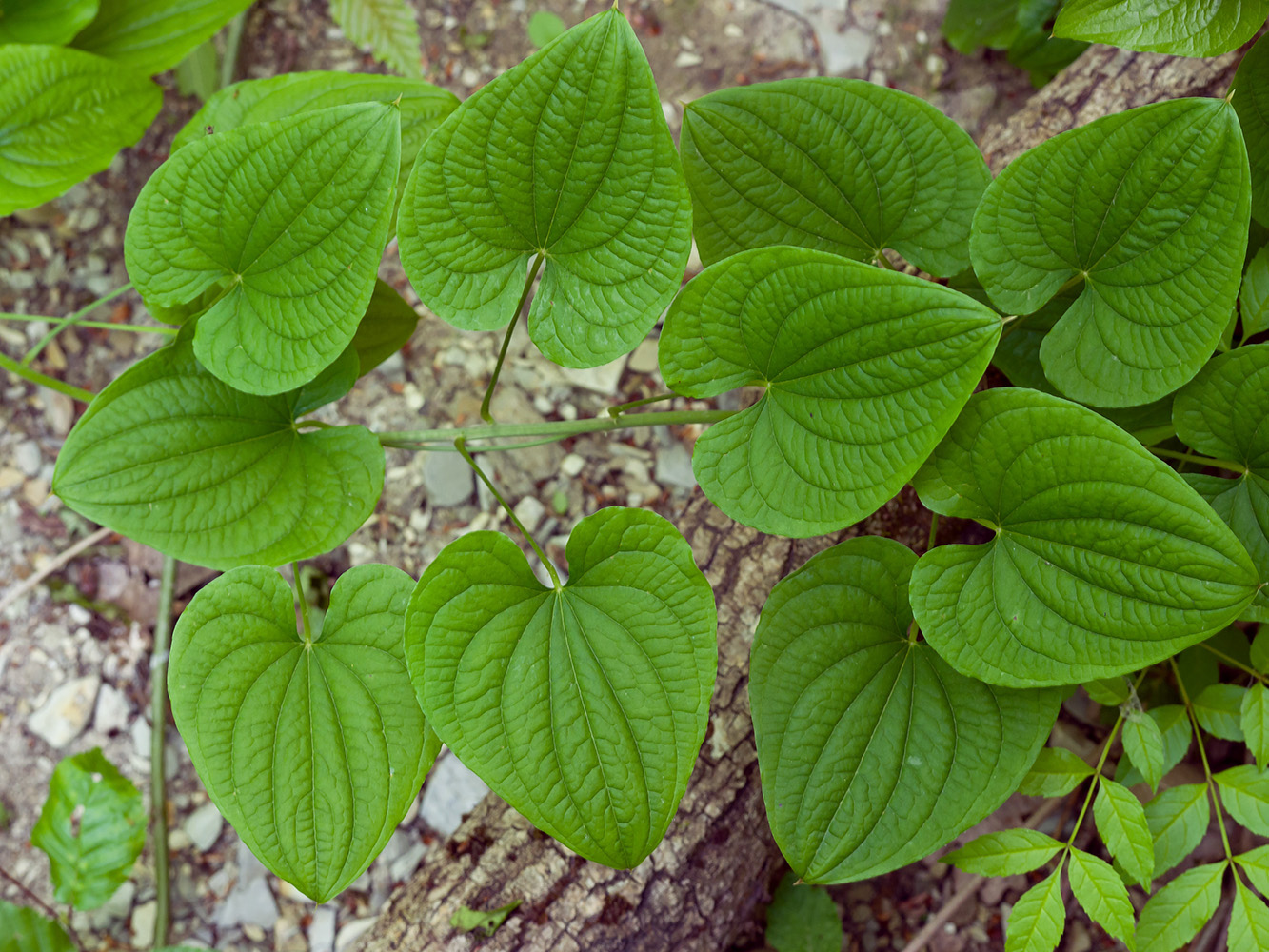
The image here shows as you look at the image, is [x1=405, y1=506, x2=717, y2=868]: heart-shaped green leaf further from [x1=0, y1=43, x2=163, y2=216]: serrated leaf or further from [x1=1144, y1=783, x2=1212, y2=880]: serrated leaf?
[x1=0, y1=43, x2=163, y2=216]: serrated leaf

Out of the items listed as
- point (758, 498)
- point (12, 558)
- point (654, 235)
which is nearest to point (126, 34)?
point (12, 558)

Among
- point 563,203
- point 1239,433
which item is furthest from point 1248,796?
point 563,203

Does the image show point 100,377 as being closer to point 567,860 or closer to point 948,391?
point 567,860

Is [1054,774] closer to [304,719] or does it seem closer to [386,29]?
[304,719]

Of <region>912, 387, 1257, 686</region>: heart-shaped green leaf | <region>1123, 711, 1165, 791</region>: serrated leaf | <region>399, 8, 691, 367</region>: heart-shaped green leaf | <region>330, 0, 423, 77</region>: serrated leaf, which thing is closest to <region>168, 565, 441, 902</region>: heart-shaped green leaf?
<region>399, 8, 691, 367</region>: heart-shaped green leaf

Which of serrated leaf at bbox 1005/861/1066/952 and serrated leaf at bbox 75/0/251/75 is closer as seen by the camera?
serrated leaf at bbox 1005/861/1066/952

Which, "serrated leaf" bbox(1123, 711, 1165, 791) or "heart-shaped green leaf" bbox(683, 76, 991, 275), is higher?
"heart-shaped green leaf" bbox(683, 76, 991, 275)

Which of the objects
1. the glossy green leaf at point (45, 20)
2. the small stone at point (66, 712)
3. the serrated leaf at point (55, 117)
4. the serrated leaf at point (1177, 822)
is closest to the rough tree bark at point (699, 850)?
the serrated leaf at point (1177, 822)
